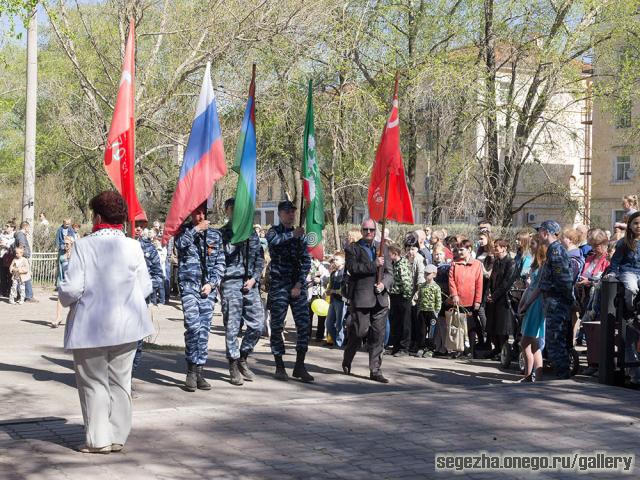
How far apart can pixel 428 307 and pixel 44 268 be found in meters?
15.4

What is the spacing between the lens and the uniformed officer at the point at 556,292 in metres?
10.5

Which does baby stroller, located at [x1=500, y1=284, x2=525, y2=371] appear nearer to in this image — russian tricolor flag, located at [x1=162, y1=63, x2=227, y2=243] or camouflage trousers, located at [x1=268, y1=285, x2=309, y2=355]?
camouflage trousers, located at [x1=268, y1=285, x2=309, y2=355]

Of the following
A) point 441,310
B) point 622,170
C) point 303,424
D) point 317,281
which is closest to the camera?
point 303,424

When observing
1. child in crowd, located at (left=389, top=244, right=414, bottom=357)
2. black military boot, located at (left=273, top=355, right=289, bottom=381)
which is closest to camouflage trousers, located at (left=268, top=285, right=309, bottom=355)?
black military boot, located at (left=273, top=355, right=289, bottom=381)

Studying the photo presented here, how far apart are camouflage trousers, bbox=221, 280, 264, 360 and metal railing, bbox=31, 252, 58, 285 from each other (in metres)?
17.0

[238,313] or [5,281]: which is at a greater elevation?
[238,313]

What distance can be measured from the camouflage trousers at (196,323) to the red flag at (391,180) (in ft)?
10.2

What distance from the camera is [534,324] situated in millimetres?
10758

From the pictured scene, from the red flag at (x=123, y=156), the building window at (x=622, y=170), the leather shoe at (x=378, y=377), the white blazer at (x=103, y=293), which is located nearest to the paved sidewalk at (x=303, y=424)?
the leather shoe at (x=378, y=377)

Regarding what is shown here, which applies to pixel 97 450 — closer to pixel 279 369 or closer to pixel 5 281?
pixel 279 369

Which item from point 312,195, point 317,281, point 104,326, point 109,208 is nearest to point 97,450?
point 104,326

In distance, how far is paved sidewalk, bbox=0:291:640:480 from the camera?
6516 millimetres

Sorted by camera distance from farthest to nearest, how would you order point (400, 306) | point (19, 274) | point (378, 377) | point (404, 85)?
point (404, 85)
point (19, 274)
point (400, 306)
point (378, 377)

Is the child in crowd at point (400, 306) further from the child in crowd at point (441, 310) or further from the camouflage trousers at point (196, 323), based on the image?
the camouflage trousers at point (196, 323)
